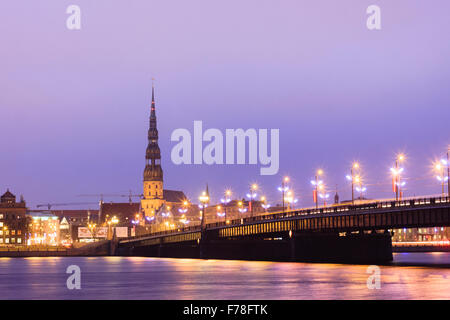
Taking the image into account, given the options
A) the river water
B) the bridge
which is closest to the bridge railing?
the bridge

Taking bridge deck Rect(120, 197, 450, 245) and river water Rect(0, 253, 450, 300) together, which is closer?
river water Rect(0, 253, 450, 300)

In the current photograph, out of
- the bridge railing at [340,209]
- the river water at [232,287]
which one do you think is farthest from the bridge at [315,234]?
the river water at [232,287]

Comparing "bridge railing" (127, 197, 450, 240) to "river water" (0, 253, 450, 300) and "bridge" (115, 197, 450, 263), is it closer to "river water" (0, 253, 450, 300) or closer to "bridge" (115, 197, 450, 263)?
"bridge" (115, 197, 450, 263)

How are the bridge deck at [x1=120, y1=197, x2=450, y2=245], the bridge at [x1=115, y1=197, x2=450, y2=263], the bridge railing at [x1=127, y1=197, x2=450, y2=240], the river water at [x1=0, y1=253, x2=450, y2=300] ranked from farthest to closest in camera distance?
the bridge at [x1=115, y1=197, x2=450, y2=263]
the bridge railing at [x1=127, y1=197, x2=450, y2=240]
the bridge deck at [x1=120, y1=197, x2=450, y2=245]
the river water at [x1=0, y1=253, x2=450, y2=300]

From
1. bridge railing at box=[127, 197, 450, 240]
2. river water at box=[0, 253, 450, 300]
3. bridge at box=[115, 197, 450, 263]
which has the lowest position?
river water at box=[0, 253, 450, 300]

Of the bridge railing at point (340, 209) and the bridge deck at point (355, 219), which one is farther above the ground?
the bridge railing at point (340, 209)

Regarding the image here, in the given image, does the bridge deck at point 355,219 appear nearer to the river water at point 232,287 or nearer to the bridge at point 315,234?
the bridge at point 315,234

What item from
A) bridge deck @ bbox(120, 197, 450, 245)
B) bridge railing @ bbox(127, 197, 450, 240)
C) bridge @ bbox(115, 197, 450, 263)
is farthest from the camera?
bridge @ bbox(115, 197, 450, 263)

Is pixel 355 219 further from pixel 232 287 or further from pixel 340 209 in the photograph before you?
pixel 232 287

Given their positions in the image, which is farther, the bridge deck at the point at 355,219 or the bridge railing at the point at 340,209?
the bridge railing at the point at 340,209

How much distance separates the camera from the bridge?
11400cm

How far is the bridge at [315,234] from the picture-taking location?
114000 mm
